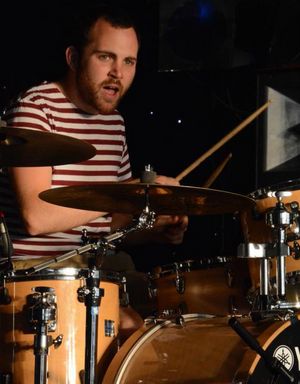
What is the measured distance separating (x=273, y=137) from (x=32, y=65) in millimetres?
1145

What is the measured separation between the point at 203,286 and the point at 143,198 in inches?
27.1

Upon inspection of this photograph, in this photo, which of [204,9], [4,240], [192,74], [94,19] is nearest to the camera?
[4,240]

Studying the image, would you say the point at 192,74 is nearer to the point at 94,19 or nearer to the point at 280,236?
the point at 94,19

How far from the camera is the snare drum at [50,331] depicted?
8.34 feet

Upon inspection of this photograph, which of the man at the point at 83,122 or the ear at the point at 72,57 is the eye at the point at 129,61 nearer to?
the man at the point at 83,122

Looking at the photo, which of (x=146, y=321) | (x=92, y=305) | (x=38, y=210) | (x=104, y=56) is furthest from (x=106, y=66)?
(x=92, y=305)

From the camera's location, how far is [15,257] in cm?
298

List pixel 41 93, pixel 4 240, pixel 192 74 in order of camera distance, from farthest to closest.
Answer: pixel 192 74 < pixel 41 93 < pixel 4 240

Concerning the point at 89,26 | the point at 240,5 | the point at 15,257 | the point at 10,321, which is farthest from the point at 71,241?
the point at 240,5

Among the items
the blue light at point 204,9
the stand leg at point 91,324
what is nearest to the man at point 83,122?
the stand leg at point 91,324

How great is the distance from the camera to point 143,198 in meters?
2.55

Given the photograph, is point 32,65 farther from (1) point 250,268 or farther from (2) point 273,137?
(1) point 250,268

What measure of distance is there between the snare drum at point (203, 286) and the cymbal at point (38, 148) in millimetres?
780

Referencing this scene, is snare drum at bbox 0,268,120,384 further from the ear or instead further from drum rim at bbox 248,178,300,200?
the ear
